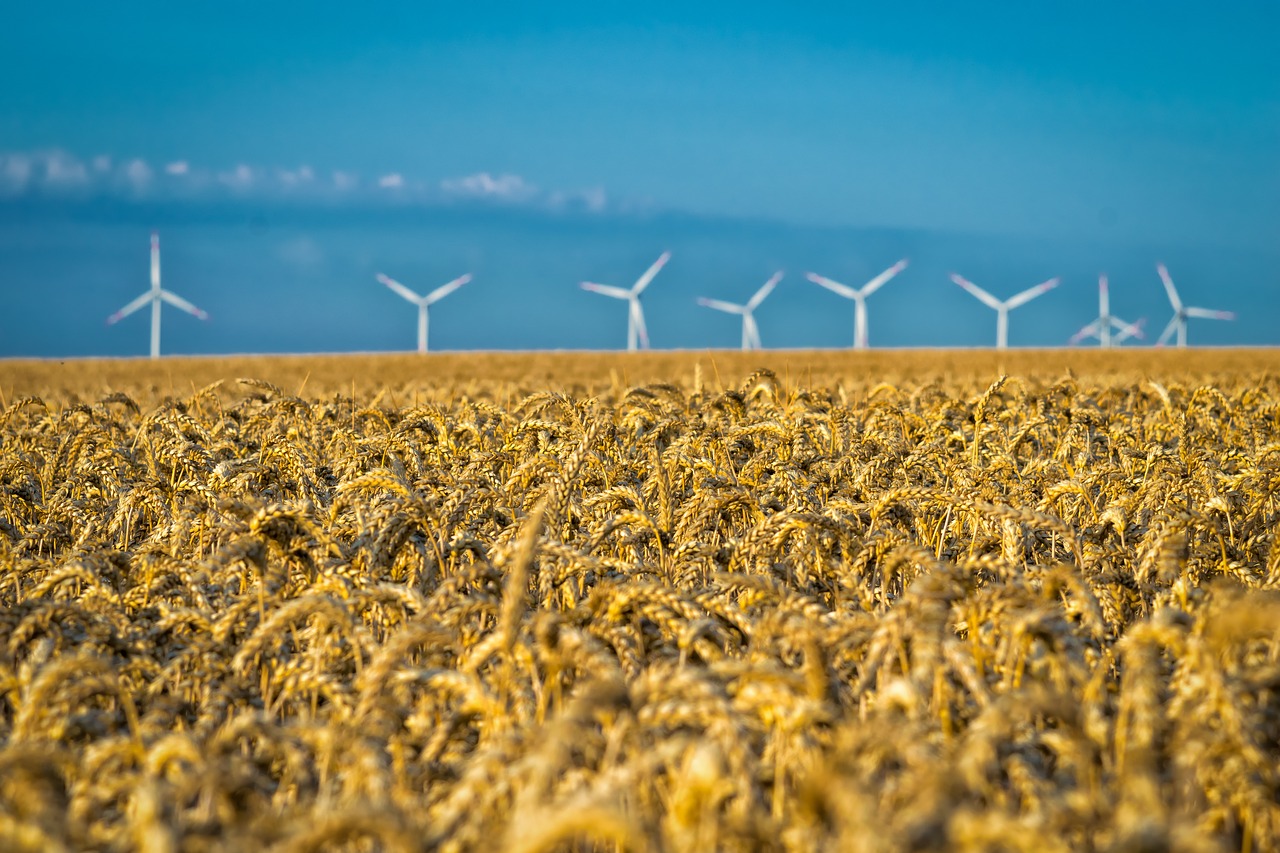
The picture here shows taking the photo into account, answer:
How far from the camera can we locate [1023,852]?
188 cm

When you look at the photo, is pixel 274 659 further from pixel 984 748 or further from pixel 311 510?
pixel 984 748

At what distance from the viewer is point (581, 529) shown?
618cm

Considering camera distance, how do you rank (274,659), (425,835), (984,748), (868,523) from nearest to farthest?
1. (984,748)
2. (425,835)
3. (274,659)
4. (868,523)

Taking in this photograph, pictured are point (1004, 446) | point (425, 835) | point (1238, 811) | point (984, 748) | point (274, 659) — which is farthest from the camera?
point (1004, 446)

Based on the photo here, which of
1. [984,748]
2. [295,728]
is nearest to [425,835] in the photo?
[295,728]

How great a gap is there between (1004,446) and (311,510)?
Result: 205 inches

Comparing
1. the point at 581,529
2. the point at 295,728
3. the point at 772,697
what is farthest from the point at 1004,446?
the point at 295,728

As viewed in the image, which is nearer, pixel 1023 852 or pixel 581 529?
pixel 1023 852

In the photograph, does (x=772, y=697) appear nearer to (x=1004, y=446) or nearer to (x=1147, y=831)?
(x=1147, y=831)

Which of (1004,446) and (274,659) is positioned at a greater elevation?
(1004,446)

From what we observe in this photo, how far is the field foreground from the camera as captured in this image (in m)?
2.23

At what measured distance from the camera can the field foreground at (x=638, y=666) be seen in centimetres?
223

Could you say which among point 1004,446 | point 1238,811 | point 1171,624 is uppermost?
point 1004,446

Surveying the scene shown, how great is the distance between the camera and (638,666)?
3.71 meters
